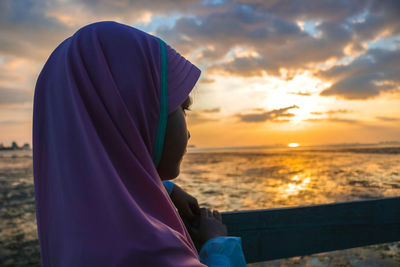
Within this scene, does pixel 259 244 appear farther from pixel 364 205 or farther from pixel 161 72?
pixel 161 72

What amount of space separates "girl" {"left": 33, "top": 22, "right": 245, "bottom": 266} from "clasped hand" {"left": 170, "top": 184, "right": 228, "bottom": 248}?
0.05m

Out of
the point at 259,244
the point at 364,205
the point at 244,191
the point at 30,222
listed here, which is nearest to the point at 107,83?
the point at 259,244

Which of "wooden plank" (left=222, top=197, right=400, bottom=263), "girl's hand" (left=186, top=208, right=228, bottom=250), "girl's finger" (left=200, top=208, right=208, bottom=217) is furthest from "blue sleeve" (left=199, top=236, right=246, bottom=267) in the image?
"wooden plank" (left=222, top=197, right=400, bottom=263)

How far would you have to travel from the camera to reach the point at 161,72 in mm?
903

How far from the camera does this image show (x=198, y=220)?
3.95 feet

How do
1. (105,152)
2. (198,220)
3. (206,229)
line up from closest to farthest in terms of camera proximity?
1. (105,152)
2. (206,229)
3. (198,220)

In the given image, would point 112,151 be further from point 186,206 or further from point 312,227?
point 312,227

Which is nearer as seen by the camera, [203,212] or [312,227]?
[203,212]

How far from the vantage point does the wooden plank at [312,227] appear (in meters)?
1.54

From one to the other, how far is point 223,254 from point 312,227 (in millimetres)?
933

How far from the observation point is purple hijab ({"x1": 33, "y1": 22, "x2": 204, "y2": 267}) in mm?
654

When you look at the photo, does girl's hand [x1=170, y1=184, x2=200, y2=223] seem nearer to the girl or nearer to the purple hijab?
the girl

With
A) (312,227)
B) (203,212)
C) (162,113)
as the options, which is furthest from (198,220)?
(312,227)

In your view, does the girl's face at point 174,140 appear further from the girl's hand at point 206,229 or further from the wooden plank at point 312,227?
the wooden plank at point 312,227
